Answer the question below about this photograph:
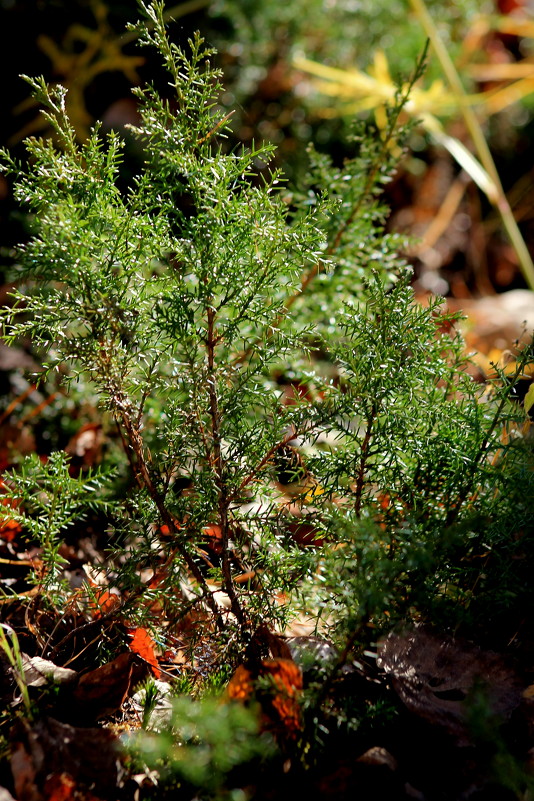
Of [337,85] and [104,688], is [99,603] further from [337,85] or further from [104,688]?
[337,85]

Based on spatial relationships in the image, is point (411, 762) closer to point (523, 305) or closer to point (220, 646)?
point (220, 646)

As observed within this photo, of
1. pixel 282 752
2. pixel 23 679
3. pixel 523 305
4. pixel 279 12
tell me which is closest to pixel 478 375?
pixel 523 305

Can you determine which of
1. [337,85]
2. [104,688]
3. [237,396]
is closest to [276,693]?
[104,688]

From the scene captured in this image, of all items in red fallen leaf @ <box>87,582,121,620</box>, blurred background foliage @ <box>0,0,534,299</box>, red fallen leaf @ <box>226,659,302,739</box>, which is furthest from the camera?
blurred background foliage @ <box>0,0,534,299</box>

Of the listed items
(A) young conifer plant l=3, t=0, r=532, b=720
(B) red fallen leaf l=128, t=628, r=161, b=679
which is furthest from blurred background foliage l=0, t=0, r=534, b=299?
(B) red fallen leaf l=128, t=628, r=161, b=679

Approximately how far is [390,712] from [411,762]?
6cm

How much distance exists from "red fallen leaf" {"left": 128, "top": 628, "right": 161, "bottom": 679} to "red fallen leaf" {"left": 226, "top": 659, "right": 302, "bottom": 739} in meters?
0.15

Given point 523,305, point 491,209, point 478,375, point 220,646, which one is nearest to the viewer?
point 220,646

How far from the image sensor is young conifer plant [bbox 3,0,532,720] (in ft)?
2.54

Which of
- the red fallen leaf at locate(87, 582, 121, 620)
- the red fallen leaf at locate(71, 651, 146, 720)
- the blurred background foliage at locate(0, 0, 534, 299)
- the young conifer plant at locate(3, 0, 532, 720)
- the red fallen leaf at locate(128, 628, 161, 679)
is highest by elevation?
the blurred background foliage at locate(0, 0, 534, 299)

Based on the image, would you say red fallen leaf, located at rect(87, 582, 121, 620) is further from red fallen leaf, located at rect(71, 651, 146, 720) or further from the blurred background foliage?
the blurred background foliage

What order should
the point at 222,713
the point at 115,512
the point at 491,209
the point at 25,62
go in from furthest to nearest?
the point at 491,209
the point at 25,62
the point at 115,512
the point at 222,713

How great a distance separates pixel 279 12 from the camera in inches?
90.3

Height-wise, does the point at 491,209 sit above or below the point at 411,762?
above
